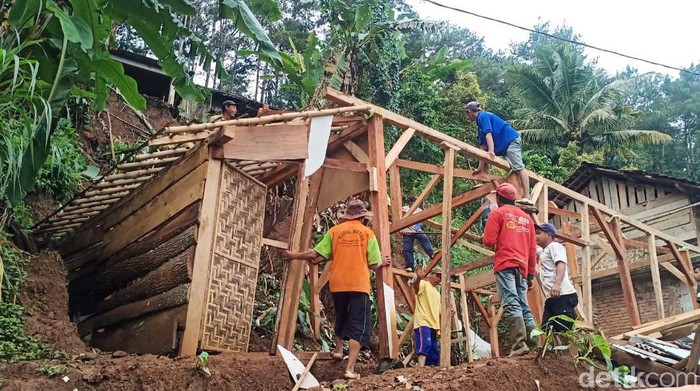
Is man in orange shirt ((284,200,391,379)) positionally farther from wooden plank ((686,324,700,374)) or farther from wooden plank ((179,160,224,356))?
wooden plank ((686,324,700,374))

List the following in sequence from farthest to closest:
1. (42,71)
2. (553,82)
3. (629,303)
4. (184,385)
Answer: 1. (553,82)
2. (629,303)
3. (42,71)
4. (184,385)

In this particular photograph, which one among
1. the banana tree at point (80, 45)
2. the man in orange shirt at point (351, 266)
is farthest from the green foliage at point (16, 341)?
the man in orange shirt at point (351, 266)

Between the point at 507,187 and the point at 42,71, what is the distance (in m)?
4.27

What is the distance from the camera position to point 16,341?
15.9 ft

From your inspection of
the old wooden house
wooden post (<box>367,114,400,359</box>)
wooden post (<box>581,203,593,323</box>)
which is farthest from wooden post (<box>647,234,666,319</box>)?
wooden post (<box>367,114,400,359</box>)

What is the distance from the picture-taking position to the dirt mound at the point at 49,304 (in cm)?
508

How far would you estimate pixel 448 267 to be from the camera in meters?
5.91

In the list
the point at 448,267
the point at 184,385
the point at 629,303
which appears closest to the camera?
the point at 184,385

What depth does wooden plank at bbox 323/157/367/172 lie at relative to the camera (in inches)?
253

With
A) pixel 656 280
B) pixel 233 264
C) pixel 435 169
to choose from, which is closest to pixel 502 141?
pixel 435 169

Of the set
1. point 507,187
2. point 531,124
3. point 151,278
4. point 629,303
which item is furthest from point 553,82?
point 151,278

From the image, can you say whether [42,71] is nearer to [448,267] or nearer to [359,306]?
[359,306]

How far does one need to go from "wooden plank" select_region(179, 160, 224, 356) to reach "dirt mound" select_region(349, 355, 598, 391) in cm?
162

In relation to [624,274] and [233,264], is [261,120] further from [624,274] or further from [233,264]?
[624,274]
